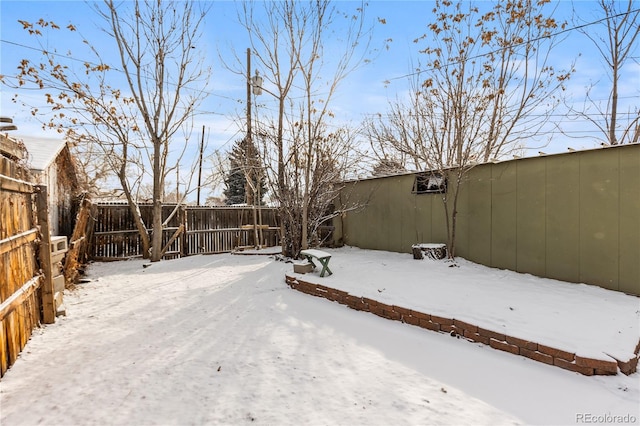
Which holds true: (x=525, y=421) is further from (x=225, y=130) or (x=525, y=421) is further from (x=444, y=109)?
(x=225, y=130)

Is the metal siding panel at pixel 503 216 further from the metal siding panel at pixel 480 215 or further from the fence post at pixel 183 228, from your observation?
the fence post at pixel 183 228

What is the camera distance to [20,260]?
3.07 meters

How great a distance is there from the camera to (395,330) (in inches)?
141

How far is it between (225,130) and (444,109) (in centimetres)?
637

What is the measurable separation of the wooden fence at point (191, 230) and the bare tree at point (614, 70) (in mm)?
9759

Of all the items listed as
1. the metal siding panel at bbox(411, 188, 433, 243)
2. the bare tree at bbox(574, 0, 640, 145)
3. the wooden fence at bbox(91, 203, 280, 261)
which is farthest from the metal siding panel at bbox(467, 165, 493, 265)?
the wooden fence at bbox(91, 203, 280, 261)

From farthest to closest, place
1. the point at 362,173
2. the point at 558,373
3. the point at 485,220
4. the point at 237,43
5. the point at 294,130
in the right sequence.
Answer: the point at 362,173 → the point at 237,43 → the point at 294,130 → the point at 485,220 → the point at 558,373

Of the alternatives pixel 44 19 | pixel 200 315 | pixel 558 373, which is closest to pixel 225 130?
pixel 44 19

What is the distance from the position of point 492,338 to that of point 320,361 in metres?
1.62

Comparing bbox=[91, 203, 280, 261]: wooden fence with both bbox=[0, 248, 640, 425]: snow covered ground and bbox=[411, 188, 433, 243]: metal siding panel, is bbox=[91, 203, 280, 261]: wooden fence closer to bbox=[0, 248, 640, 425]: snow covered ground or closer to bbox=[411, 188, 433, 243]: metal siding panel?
bbox=[0, 248, 640, 425]: snow covered ground

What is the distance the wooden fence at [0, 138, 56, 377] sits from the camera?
2633 mm

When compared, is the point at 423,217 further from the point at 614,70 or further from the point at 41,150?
the point at 41,150

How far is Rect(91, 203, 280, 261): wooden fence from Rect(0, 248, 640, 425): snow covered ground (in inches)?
143

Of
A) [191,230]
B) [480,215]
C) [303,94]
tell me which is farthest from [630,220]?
[191,230]
